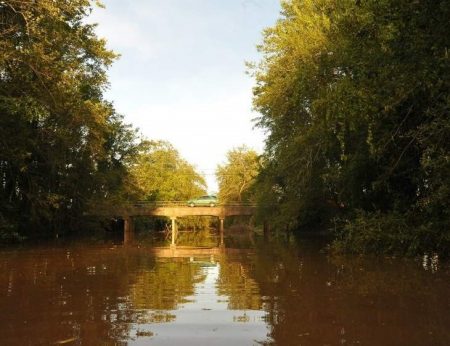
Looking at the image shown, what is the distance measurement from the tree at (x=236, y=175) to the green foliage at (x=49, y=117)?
138 ft

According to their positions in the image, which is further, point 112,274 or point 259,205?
point 259,205

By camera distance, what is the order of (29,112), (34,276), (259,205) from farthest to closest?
(259,205) → (29,112) → (34,276)

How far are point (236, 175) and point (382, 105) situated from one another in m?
75.9

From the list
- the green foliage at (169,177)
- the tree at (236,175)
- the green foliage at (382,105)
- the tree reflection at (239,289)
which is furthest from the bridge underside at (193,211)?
the tree reflection at (239,289)

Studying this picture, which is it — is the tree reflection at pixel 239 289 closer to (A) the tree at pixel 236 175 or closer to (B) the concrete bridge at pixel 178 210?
(B) the concrete bridge at pixel 178 210

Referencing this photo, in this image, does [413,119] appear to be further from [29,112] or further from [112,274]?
[29,112]

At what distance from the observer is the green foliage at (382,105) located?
13.2 metres

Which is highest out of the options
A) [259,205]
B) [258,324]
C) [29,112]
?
[29,112]

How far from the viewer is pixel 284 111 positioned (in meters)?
27.4

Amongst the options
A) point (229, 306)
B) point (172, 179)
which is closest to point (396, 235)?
point (229, 306)

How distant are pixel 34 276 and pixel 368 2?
1185cm

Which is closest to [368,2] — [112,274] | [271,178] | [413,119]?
[413,119]

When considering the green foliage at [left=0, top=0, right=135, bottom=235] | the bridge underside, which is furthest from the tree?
the green foliage at [left=0, top=0, right=135, bottom=235]

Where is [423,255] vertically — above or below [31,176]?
below
